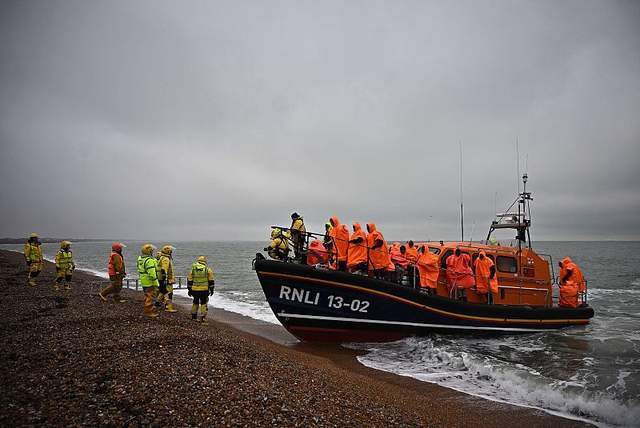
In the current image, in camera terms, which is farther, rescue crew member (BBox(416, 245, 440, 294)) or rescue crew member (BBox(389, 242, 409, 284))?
rescue crew member (BBox(389, 242, 409, 284))

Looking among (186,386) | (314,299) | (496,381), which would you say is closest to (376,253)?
(314,299)

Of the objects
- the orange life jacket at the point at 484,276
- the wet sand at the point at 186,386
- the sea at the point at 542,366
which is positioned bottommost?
the sea at the point at 542,366

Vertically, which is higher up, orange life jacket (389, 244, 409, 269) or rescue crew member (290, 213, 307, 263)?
rescue crew member (290, 213, 307, 263)

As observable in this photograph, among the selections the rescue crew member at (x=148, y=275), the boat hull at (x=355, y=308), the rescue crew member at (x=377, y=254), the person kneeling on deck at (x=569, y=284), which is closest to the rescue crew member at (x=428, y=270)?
the boat hull at (x=355, y=308)

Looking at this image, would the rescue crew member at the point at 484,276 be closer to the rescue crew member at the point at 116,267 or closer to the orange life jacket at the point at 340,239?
the orange life jacket at the point at 340,239

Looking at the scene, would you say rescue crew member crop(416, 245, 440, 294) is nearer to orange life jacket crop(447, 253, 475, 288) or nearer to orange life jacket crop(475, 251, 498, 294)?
orange life jacket crop(447, 253, 475, 288)

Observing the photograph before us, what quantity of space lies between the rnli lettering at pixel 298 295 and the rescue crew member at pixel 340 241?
914 mm

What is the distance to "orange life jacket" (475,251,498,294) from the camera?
866 cm

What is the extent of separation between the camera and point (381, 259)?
8055 mm

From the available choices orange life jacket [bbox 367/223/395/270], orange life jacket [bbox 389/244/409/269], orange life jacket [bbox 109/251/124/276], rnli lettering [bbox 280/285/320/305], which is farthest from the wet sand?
orange life jacket [bbox 389/244/409/269]

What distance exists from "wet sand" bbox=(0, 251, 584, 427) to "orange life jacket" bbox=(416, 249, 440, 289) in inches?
107

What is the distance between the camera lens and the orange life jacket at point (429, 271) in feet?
27.6

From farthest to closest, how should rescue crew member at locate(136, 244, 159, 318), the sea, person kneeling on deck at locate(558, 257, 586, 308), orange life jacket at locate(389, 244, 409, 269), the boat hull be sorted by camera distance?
person kneeling on deck at locate(558, 257, 586, 308) < orange life jacket at locate(389, 244, 409, 269) < rescue crew member at locate(136, 244, 159, 318) < the boat hull < the sea

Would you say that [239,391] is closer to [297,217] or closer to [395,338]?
[297,217]
